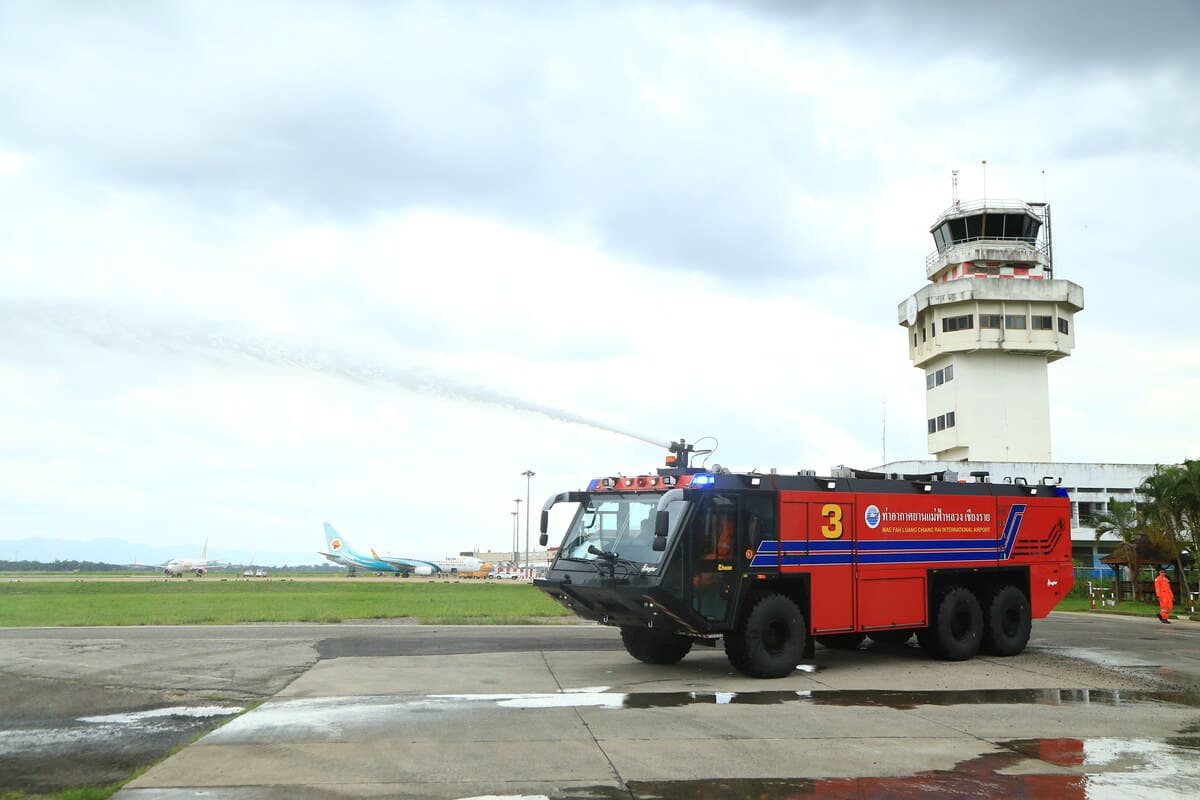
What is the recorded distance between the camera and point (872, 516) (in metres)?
15.3

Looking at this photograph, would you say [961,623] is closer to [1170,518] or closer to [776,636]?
[776,636]

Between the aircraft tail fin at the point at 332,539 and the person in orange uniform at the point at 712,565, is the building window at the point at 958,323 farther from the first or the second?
the aircraft tail fin at the point at 332,539

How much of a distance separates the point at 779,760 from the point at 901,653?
980 cm

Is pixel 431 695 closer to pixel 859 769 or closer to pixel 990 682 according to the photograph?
pixel 859 769

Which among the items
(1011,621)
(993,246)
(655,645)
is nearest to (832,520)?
(655,645)

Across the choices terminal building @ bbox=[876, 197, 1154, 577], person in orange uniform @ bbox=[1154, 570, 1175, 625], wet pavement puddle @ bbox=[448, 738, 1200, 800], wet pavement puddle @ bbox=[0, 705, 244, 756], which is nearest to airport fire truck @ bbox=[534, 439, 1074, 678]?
wet pavement puddle @ bbox=[448, 738, 1200, 800]

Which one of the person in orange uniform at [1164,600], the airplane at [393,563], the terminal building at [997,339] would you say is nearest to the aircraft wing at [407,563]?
the airplane at [393,563]

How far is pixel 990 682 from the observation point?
46.3 ft

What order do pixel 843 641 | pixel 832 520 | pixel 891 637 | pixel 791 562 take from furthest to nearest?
pixel 891 637
pixel 843 641
pixel 832 520
pixel 791 562

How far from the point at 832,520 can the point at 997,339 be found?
181ft

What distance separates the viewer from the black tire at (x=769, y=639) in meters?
13.7

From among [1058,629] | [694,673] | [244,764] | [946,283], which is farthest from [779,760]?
[946,283]

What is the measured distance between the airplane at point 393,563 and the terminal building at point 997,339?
6897 centimetres

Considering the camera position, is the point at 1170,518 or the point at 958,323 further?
the point at 958,323
